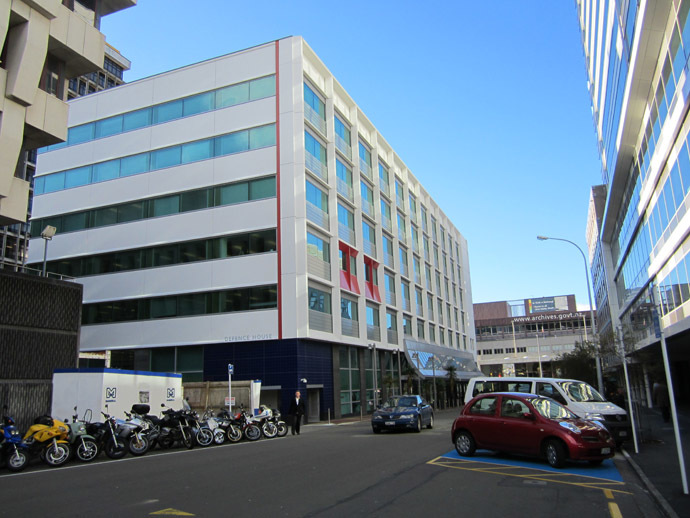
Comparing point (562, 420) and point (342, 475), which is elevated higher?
point (562, 420)

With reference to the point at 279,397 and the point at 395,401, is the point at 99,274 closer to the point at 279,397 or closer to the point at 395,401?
the point at 279,397

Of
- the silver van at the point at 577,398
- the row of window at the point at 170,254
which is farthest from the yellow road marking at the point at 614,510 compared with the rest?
the row of window at the point at 170,254

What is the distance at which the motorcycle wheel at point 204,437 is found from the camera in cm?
1772

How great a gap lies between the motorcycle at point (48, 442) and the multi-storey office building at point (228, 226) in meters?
19.0

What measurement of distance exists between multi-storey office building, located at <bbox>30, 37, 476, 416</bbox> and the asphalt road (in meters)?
19.5

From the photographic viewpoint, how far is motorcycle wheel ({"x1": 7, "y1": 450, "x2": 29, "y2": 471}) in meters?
12.5

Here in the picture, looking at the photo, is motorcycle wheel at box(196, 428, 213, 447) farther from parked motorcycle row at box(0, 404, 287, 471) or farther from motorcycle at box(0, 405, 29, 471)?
motorcycle at box(0, 405, 29, 471)

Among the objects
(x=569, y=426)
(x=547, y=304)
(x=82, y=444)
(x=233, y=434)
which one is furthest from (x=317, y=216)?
(x=547, y=304)

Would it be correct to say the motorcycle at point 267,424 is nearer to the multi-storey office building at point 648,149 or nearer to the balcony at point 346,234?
the multi-storey office building at point 648,149

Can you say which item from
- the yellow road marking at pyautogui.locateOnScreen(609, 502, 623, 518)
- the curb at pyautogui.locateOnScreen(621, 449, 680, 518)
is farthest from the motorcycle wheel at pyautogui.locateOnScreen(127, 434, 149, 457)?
the curb at pyautogui.locateOnScreen(621, 449, 680, 518)

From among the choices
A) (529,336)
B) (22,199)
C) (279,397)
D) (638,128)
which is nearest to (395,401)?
(279,397)

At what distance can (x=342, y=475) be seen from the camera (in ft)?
35.5

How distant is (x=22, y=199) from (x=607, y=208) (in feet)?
124

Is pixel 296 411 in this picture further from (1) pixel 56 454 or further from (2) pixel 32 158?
(2) pixel 32 158
